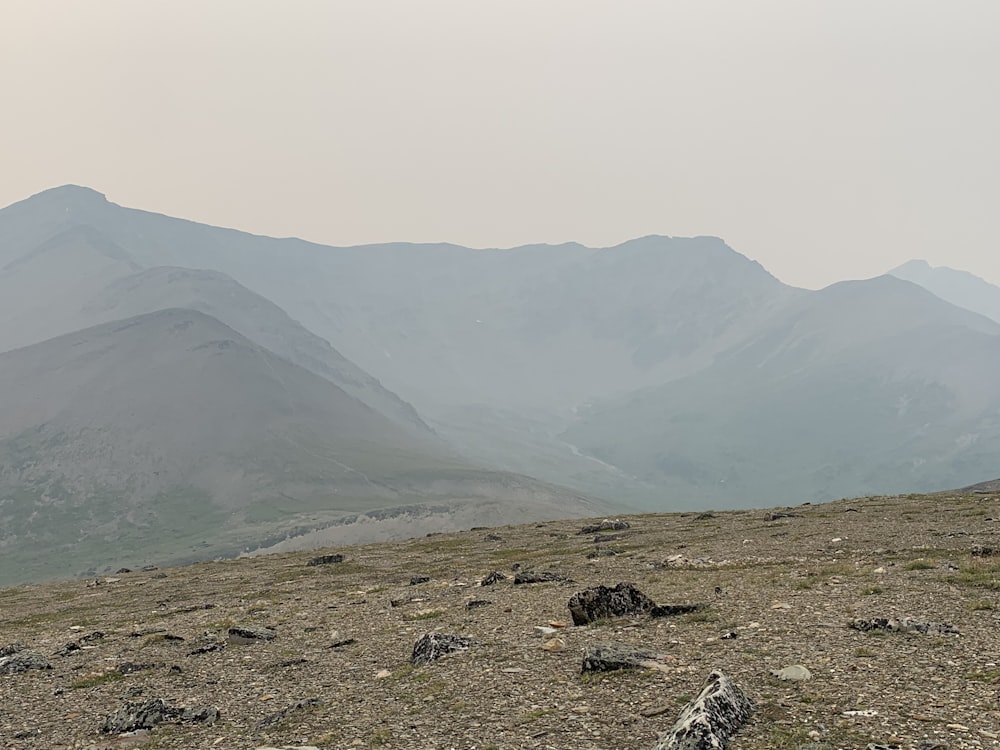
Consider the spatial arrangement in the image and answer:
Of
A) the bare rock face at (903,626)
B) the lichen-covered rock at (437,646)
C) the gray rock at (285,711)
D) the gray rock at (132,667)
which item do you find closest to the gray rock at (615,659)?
the lichen-covered rock at (437,646)

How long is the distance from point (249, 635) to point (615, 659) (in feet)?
63.3

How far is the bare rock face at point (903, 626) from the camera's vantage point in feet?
73.6

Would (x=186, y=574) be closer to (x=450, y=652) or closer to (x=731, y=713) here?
(x=450, y=652)

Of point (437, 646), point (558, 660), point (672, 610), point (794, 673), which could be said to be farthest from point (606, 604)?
point (794, 673)

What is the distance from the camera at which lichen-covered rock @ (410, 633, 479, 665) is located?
2555 cm

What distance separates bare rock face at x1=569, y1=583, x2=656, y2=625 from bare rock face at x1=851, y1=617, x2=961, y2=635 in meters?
7.32

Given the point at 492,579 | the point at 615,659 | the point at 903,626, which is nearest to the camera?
the point at 615,659

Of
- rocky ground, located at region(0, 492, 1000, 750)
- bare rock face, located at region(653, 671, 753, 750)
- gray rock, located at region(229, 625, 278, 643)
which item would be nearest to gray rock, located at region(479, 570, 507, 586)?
rocky ground, located at region(0, 492, 1000, 750)

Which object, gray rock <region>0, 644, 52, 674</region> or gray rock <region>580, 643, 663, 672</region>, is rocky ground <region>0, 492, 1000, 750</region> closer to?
gray rock <region>0, 644, 52, 674</region>

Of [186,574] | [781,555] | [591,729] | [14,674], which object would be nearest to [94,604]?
[186,574]

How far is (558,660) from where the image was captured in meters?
23.2

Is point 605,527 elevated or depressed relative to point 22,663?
depressed

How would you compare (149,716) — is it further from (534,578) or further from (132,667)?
(534,578)

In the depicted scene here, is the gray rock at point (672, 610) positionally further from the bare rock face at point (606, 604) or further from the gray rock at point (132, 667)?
the gray rock at point (132, 667)
